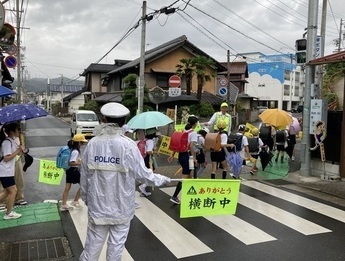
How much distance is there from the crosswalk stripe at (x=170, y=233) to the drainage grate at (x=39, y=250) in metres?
1.39

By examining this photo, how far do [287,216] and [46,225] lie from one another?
14.0 ft

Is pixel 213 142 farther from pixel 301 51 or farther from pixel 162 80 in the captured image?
pixel 162 80

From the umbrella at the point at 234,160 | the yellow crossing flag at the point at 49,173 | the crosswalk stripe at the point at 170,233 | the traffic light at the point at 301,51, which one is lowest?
the crosswalk stripe at the point at 170,233

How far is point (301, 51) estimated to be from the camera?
9.88m

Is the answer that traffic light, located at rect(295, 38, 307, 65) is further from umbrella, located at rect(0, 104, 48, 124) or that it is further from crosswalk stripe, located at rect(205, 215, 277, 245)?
umbrella, located at rect(0, 104, 48, 124)

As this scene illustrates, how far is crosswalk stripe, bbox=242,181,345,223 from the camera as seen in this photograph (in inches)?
252

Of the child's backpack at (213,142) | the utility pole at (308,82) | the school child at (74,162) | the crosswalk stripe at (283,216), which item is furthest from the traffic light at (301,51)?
the school child at (74,162)

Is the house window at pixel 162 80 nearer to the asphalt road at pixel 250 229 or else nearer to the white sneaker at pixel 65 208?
the asphalt road at pixel 250 229

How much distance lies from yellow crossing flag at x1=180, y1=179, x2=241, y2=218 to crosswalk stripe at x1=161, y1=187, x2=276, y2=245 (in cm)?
73

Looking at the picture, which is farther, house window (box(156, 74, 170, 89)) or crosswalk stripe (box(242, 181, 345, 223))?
house window (box(156, 74, 170, 89))

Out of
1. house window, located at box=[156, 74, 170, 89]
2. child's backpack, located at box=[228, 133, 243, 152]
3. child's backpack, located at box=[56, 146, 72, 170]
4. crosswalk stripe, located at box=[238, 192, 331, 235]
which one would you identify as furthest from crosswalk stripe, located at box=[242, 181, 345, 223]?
house window, located at box=[156, 74, 170, 89]

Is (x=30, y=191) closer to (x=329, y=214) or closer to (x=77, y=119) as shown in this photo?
(x=329, y=214)

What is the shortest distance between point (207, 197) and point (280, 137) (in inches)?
314

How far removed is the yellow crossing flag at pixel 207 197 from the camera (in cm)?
450
